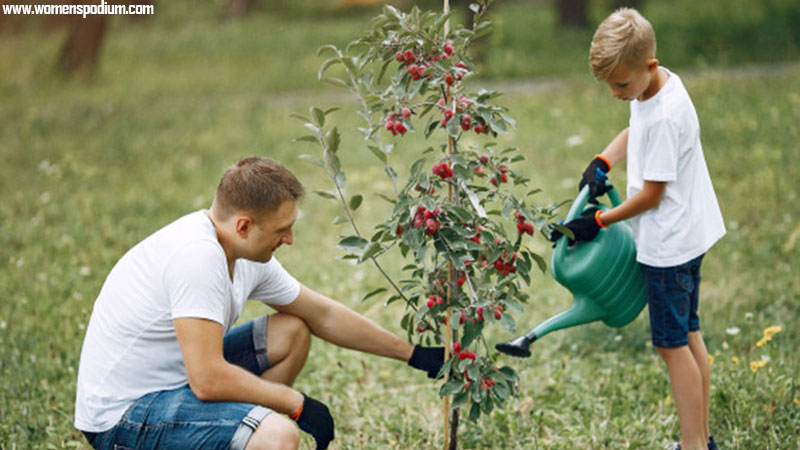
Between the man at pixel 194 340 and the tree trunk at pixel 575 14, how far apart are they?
11.5 metres

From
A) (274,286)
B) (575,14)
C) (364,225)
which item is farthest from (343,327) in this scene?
(575,14)

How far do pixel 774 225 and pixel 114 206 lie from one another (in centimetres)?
433

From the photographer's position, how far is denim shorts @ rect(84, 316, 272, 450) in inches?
96.9

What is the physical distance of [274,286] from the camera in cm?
292

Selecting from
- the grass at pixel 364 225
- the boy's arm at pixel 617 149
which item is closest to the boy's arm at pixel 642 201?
the boy's arm at pixel 617 149

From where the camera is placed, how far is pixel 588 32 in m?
13.0

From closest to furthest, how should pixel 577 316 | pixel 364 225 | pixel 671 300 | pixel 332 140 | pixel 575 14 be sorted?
pixel 332 140 < pixel 671 300 < pixel 577 316 < pixel 364 225 < pixel 575 14

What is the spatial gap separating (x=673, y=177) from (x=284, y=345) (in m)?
1.39

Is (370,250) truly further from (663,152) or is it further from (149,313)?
(663,152)

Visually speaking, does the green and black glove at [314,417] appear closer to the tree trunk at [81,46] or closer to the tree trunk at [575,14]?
the tree trunk at [81,46]

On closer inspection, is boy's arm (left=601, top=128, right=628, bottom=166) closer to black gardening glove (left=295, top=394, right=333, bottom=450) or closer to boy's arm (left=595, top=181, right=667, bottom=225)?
boy's arm (left=595, top=181, right=667, bottom=225)

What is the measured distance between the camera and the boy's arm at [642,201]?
271 cm

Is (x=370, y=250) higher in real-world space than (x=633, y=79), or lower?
lower

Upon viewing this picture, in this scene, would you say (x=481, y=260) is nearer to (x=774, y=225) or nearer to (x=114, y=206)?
(x=774, y=225)
